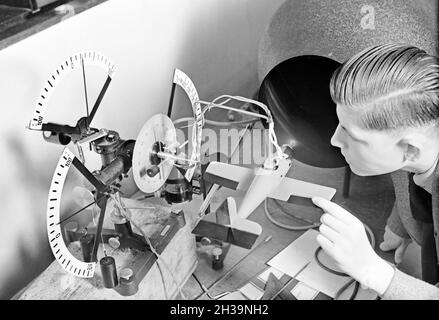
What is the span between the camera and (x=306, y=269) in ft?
3.01

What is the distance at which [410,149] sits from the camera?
754mm

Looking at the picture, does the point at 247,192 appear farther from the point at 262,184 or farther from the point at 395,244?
the point at 395,244

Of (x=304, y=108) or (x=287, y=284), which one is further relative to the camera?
(x=304, y=108)

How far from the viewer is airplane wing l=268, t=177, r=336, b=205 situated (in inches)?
37.1

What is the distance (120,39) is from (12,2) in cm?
23

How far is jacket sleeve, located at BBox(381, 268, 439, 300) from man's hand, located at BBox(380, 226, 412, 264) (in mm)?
174

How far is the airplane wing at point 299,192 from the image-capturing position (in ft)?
3.09

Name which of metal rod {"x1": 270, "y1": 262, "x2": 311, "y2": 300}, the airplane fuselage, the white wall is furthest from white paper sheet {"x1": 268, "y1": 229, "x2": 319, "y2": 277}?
the white wall

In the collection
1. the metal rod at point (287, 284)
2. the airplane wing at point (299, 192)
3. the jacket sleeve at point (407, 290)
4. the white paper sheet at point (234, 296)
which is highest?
the airplane wing at point (299, 192)

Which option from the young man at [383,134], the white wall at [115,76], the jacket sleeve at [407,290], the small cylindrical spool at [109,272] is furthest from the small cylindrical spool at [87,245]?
the jacket sleeve at [407,290]

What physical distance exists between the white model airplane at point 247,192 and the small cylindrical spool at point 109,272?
7.5 inches

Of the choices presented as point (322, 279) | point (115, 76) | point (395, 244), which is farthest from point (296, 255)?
point (115, 76)

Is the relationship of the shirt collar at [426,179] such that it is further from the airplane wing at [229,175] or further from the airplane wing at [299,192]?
the airplane wing at [229,175]

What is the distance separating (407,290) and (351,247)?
110 millimetres
